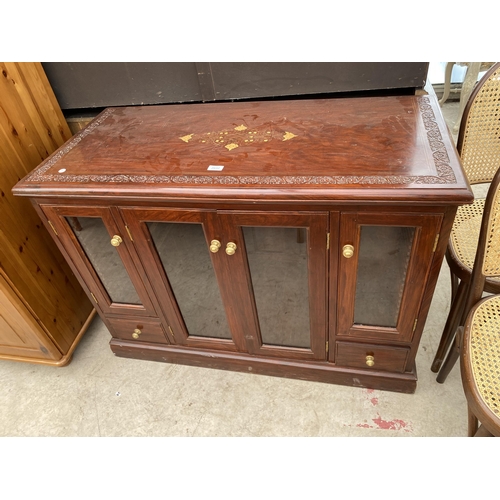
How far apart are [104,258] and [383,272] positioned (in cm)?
86

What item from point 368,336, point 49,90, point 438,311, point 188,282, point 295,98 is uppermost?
point 49,90

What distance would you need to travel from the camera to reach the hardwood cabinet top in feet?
2.88

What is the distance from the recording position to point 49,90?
4.60 ft

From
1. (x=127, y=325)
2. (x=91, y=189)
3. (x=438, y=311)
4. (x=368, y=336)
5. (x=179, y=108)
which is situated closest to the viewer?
(x=91, y=189)

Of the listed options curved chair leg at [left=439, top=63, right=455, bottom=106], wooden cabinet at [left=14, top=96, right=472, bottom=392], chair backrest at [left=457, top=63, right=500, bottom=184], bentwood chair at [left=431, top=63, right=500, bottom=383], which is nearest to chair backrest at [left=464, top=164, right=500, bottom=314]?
bentwood chair at [left=431, top=63, right=500, bottom=383]

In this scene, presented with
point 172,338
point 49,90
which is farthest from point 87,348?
point 49,90

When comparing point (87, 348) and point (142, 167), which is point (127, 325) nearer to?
point (87, 348)

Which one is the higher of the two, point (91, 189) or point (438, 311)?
point (91, 189)

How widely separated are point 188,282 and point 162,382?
1.63ft

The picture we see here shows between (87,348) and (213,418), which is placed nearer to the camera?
(213,418)

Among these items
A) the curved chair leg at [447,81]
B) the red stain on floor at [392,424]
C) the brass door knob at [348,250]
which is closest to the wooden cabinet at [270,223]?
the brass door knob at [348,250]

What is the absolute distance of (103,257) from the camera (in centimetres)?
123

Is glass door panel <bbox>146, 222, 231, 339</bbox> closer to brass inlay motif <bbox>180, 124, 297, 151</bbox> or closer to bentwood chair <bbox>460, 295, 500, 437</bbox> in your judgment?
brass inlay motif <bbox>180, 124, 297, 151</bbox>

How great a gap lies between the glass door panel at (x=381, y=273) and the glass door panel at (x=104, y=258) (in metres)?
0.74
